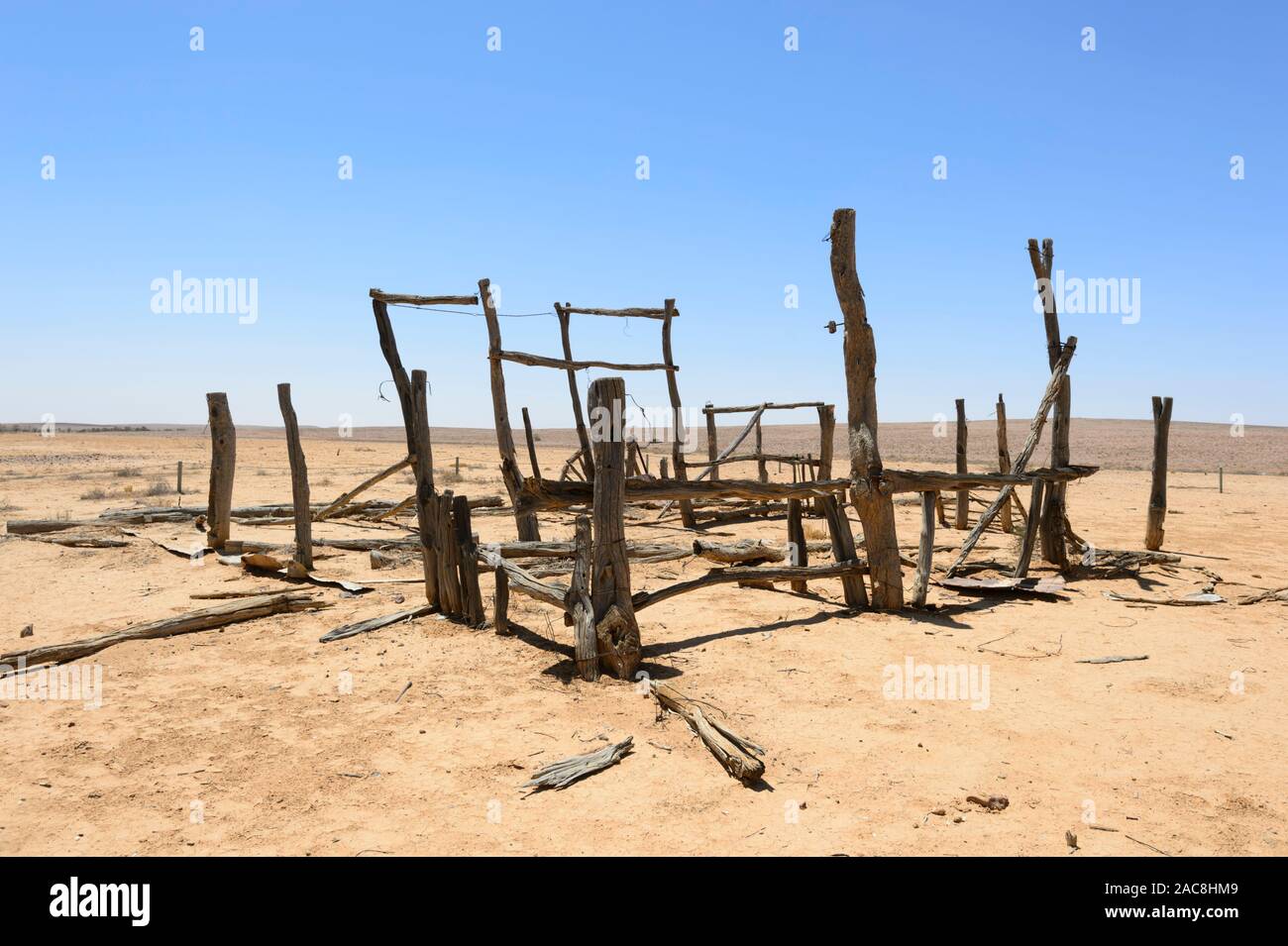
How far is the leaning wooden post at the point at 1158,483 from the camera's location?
464 inches

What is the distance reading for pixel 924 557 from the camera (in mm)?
8664

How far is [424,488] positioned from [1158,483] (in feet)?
34.8

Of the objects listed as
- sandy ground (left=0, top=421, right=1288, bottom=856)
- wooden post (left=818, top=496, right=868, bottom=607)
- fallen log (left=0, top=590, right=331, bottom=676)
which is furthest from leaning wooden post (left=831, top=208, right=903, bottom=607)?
fallen log (left=0, top=590, right=331, bottom=676)

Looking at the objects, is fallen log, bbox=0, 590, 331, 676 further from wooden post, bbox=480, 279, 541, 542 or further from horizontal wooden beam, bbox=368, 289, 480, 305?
horizontal wooden beam, bbox=368, 289, 480, 305

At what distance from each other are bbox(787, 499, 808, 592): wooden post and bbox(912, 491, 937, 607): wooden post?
125 cm

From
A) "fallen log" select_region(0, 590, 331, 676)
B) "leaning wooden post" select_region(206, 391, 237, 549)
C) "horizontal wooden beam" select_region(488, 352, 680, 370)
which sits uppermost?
"horizontal wooden beam" select_region(488, 352, 680, 370)

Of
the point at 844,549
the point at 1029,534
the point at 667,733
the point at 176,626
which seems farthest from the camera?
the point at 1029,534

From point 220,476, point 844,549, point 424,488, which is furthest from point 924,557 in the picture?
point 220,476

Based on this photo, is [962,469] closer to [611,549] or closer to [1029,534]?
[1029,534]

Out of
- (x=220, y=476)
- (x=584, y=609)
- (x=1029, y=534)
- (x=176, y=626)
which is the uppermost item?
(x=220, y=476)

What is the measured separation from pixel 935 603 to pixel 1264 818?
482 centimetres

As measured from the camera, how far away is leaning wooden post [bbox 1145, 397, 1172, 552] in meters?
11.8
